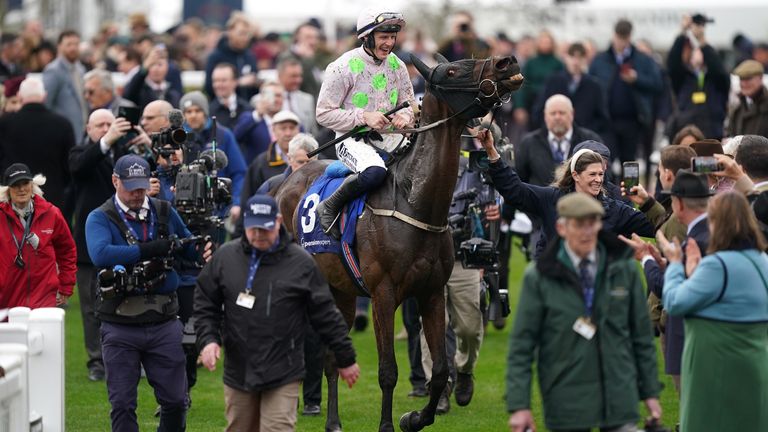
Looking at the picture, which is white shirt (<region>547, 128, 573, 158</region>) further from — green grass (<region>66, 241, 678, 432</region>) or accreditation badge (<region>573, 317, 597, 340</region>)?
accreditation badge (<region>573, 317, 597, 340</region>)

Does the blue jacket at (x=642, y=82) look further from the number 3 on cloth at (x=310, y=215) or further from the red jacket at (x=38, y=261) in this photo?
the red jacket at (x=38, y=261)

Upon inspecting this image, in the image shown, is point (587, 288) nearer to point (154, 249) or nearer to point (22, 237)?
point (154, 249)

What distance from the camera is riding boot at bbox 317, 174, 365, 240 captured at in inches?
425

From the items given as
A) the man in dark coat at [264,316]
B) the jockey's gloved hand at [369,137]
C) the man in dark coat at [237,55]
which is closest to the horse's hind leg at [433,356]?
the jockey's gloved hand at [369,137]

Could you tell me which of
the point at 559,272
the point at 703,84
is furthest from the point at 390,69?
the point at 703,84

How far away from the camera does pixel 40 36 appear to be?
22.4 metres

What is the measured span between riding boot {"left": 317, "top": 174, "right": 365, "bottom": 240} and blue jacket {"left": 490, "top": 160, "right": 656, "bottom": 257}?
3.60 ft

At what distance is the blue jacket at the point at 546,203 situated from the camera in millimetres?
10234

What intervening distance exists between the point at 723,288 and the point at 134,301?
150 inches

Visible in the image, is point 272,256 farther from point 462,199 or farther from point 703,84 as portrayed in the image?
point 703,84

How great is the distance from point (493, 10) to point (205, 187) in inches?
1160

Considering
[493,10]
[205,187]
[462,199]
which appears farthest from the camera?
[493,10]

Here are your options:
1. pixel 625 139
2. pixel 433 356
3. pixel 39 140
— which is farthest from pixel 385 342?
pixel 625 139

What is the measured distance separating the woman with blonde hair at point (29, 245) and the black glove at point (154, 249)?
60.1 inches
